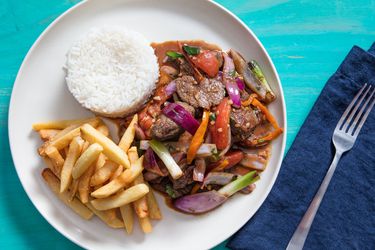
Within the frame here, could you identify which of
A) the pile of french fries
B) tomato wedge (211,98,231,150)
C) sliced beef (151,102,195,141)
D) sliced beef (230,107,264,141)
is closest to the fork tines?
sliced beef (230,107,264,141)

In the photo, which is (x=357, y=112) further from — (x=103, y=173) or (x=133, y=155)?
(x=103, y=173)

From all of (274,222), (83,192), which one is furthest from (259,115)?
(83,192)

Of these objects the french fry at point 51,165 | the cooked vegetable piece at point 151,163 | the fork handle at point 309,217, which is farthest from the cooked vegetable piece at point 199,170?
the french fry at point 51,165

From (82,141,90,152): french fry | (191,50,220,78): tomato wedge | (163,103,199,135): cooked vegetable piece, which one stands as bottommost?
(82,141,90,152): french fry

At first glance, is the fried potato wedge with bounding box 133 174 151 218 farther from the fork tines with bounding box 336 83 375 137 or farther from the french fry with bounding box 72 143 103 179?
the fork tines with bounding box 336 83 375 137

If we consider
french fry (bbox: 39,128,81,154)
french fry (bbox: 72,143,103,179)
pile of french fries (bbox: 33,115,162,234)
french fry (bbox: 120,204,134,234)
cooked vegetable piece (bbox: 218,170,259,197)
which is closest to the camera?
french fry (bbox: 72,143,103,179)

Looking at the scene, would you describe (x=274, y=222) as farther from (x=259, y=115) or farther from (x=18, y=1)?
(x=18, y=1)
